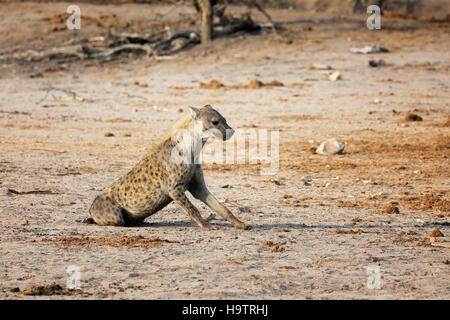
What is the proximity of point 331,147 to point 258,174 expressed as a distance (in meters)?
1.54

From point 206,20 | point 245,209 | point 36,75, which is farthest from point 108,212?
point 206,20

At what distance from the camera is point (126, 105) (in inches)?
539

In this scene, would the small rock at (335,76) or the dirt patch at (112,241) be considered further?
the small rock at (335,76)

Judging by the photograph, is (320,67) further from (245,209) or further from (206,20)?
(245,209)

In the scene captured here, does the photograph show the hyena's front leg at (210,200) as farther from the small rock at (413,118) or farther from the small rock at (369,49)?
the small rock at (369,49)

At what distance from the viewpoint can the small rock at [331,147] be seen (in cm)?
998

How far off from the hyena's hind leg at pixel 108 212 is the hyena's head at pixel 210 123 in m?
0.93

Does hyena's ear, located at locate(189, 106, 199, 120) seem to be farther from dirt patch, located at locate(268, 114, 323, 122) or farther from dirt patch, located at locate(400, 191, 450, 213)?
dirt patch, located at locate(268, 114, 323, 122)

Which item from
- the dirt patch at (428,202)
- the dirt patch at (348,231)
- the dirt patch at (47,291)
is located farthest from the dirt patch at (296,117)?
the dirt patch at (47,291)

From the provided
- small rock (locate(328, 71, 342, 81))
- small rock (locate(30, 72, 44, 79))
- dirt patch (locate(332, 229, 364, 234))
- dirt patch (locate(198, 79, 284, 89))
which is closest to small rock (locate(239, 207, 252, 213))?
dirt patch (locate(332, 229, 364, 234))

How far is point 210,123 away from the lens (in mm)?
5938

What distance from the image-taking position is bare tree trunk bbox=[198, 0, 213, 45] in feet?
58.3

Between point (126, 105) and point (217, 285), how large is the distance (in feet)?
30.9
